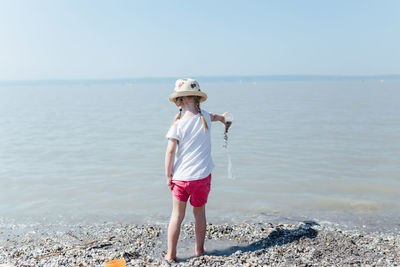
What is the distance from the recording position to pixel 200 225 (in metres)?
4.43

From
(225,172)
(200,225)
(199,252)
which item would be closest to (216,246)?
(199,252)

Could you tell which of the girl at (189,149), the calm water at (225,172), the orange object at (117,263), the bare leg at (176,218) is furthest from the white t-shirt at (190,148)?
the calm water at (225,172)

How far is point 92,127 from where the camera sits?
1630 cm

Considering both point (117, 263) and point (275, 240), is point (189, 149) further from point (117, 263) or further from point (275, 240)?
point (275, 240)

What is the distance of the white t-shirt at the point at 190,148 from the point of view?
410 cm

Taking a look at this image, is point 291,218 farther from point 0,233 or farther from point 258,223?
point 0,233

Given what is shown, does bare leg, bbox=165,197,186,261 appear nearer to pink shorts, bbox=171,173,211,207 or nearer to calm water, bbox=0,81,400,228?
pink shorts, bbox=171,173,211,207

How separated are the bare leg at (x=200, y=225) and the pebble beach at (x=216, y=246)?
11 centimetres

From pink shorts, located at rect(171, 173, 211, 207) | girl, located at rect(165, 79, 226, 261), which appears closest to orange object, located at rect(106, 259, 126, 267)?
girl, located at rect(165, 79, 226, 261)

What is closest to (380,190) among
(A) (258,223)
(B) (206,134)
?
(A) (258,223)

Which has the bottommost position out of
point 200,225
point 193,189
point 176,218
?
point 200,225

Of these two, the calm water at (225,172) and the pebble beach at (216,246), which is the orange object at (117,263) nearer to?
the pebble beach at (216,246)

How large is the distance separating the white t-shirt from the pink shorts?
0.17 ft

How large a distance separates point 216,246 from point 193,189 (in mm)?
Result: 1178
